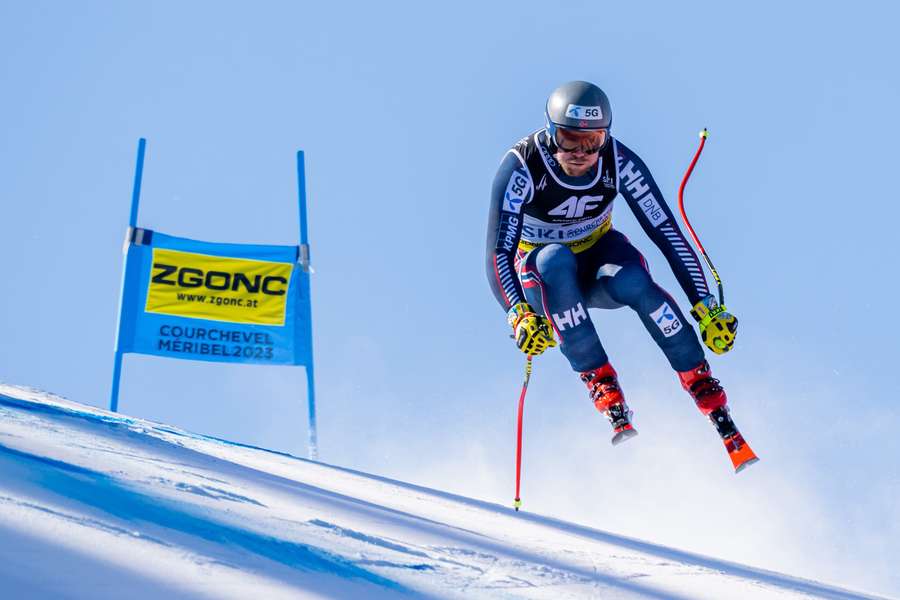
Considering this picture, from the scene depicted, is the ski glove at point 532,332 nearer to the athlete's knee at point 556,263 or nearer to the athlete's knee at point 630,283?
the athlete's knee at point 556,263

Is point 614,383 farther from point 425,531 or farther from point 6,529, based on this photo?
point 6,529

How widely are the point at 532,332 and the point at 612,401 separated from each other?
572 mm

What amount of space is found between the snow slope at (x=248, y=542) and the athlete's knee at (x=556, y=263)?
5.69ft

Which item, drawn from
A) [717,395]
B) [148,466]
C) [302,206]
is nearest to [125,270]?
[302,206]

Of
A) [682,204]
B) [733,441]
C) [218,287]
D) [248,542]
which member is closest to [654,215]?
[682,204]

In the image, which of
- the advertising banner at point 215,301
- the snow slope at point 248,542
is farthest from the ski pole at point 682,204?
the advertising banner at point 215,301

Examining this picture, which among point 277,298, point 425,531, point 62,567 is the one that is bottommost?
point 62,567

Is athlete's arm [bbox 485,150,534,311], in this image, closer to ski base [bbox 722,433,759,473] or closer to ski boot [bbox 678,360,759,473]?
ski boot [bbox 678,360,759,473]

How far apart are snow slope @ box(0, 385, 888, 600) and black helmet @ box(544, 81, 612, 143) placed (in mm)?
2281

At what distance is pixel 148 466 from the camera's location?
287 cm

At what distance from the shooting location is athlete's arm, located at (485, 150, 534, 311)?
18.0 feet

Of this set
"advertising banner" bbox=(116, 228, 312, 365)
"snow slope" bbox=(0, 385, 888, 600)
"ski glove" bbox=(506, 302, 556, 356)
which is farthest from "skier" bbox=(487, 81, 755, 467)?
"advertising banner" bbox=(116, 228, 312, 365)

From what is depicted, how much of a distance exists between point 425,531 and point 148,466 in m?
0.81

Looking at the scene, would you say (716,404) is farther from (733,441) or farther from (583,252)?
(583,252)
